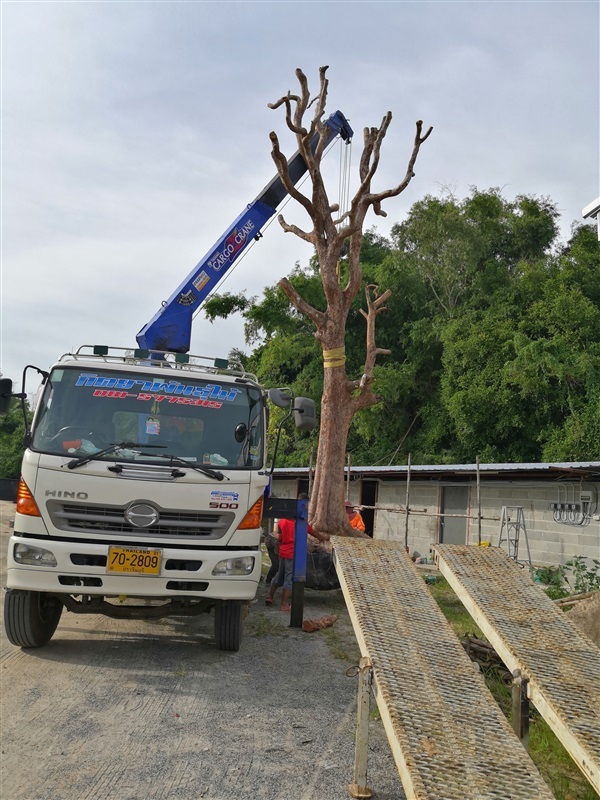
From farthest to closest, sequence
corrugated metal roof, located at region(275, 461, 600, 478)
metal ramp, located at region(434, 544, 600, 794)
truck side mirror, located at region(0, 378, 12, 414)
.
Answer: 1. corrugated metal roof, located at region(275, 461, 600, 478)
2. truck side mirror, located at region(0, 378, 12, 414)
3. metal ramp, located at region(434, 544, 600, 794)

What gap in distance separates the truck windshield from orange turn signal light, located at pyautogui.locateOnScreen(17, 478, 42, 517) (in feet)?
1.19

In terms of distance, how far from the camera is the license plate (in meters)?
5.82

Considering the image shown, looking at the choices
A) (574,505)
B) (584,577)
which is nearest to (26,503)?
(584,577)

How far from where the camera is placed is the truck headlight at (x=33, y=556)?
5801 millimetres

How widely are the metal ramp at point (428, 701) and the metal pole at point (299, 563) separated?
1910mm

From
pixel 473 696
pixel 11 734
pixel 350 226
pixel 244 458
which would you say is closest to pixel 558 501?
pixel 350 226

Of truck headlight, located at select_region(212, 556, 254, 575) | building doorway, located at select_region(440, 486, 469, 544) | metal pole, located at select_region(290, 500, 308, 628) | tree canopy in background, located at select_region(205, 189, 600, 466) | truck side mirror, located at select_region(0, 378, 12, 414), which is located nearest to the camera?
truck headlight, located at select_region(212, 556, 254, 575)

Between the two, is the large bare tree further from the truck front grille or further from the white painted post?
the white painted post

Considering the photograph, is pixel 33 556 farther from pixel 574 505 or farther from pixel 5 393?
pixel 574 505

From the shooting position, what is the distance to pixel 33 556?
19.1 ft

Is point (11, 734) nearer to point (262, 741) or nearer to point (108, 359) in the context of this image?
point (262, 741)

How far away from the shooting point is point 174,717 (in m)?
4.90

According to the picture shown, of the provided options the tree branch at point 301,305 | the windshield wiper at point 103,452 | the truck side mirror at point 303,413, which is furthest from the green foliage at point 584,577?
the windshield wiper at point 103,452

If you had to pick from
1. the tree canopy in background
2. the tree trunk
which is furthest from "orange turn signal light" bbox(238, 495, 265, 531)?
the tree canopy in background
